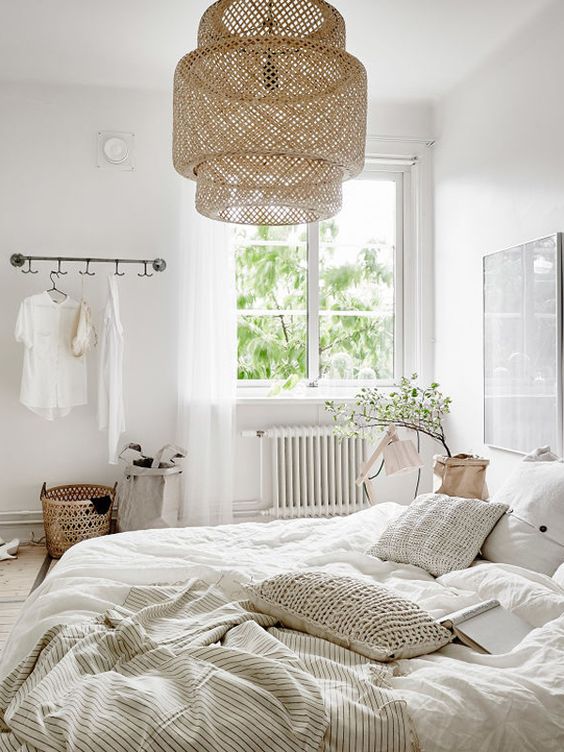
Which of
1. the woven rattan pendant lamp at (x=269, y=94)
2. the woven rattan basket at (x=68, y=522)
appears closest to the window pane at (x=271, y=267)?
the woven rattan basket at (x=68, y=522)

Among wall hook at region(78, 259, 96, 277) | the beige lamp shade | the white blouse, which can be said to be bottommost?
the beige lamp shade

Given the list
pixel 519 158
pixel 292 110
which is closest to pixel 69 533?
pixel 292 110

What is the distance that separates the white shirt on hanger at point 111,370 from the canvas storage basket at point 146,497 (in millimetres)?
175

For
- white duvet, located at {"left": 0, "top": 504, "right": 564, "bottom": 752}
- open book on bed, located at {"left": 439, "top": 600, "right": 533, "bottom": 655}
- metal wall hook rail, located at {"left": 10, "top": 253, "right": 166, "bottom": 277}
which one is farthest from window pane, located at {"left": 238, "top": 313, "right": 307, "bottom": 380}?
open book on bed, located at {"left": 439, "top": 600, "right": 533, "bottom": 655}

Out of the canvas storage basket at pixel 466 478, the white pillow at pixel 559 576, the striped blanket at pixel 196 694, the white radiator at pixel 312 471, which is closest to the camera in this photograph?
the striped blanket at pixel 196 694

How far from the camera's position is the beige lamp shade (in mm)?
3107

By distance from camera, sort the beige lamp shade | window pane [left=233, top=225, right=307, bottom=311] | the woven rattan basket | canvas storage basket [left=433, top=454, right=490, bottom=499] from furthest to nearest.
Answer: window pane [left=233, top=225, right=307, bottom=311], the woven rattan basket, the beige lamp shade, canvas storage basket [left=433, top=454, right=490, bottom=499]

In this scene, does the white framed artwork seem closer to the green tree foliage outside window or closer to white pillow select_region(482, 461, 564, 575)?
white pillow select_region(482, 461, 564, 575)

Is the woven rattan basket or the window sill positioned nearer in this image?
the woven rattan basket

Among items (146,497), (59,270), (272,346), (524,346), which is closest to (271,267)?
(272,346)

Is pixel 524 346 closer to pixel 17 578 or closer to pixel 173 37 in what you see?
pixel 173 37

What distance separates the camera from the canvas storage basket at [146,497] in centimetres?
379

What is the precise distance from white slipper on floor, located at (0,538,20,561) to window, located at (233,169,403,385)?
62.2 inches

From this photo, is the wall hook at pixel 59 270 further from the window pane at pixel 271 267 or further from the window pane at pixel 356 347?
the window pane at pixel 356 347
